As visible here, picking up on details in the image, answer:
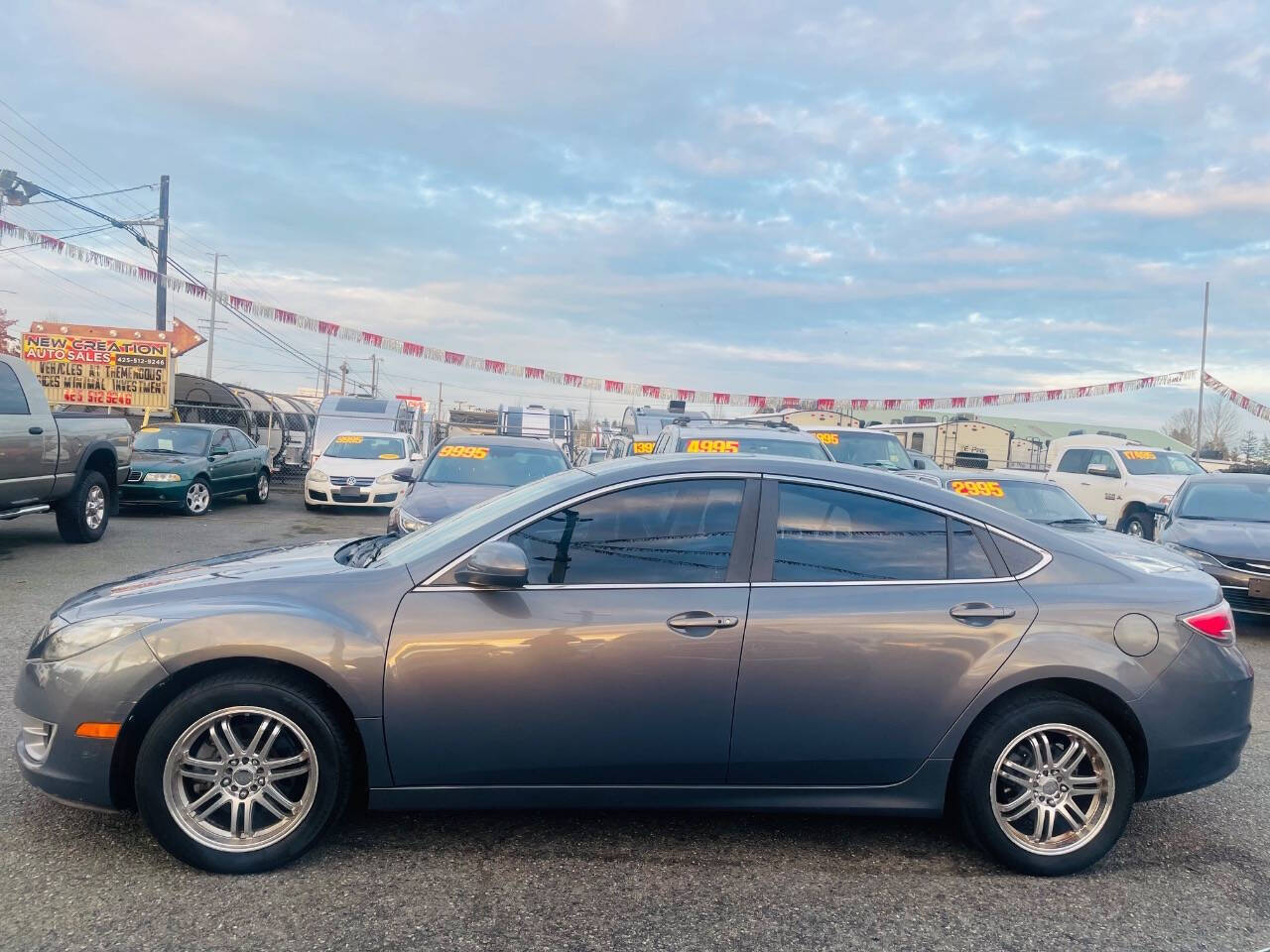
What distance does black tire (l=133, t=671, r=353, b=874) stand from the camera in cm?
322

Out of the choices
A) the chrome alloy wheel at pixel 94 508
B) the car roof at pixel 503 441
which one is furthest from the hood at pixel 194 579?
the chrome alloy wheel at pixel 94 508

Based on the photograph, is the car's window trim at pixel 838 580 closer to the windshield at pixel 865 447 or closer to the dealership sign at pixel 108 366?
the windshield at pixel 865 447

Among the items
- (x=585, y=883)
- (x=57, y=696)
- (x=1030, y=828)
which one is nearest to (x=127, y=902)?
(x=57, y=696)

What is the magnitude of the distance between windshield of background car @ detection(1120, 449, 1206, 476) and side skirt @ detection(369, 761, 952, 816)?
13972 mm

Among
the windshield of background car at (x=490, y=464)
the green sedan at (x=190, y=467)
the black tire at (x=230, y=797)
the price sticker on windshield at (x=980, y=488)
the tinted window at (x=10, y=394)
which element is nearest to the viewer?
the black tire at (x=230, y=797)

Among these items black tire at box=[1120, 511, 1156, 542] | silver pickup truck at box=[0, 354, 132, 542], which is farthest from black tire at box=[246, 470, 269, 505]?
black tire at box=[1120, 511, 1156, 542]

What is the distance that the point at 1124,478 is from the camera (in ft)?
50.8

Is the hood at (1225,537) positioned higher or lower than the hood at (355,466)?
higher

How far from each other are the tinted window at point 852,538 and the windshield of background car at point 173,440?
14.6 m

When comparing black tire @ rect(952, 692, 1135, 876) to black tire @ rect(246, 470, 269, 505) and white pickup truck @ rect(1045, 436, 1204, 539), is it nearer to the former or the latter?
white pickup truck @ rect(1045, 436, 1204, 539)

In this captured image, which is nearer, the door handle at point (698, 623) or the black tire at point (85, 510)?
the door handle at point (698, 623)

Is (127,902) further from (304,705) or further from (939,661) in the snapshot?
(939,661)

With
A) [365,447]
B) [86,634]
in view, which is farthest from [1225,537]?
[365,447]

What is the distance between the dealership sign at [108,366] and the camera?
21.0 metres
